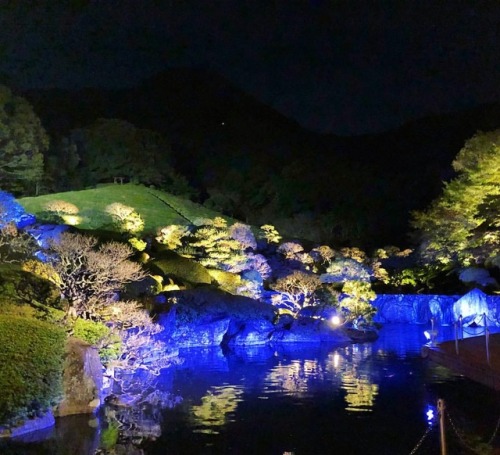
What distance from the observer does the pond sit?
27.3 ft

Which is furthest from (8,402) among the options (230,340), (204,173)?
(204,173)

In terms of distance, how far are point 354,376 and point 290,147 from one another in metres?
52.0

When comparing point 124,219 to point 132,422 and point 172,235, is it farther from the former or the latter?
point 132,422

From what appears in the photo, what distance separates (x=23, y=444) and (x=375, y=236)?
42289 millimetres

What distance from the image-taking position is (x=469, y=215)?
29.2 meters

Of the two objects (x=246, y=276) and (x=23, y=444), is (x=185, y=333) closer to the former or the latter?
(x=246, y=276)

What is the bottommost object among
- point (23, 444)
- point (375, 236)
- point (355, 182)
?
point (23, 444)

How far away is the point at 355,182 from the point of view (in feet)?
168

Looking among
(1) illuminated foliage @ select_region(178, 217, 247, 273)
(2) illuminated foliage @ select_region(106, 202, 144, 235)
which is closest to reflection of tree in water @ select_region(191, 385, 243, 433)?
(1) illuminated foliage @ select_region(178, 217, 247, 273)

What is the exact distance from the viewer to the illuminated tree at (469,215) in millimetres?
25297

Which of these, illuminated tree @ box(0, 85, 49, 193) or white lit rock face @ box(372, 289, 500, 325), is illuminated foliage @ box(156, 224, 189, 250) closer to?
illuminated tree @ box(0, 85, 49, 193)

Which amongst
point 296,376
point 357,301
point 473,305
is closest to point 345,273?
point 357,301

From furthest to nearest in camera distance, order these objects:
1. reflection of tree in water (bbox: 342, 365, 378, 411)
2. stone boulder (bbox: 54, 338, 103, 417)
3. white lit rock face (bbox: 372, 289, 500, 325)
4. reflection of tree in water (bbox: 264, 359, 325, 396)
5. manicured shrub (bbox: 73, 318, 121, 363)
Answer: white lit rock face (bbox: 372, 289, 500, 325) → reflection of tree in water (bbox: 264, 359, 325, 396) → manicured shrub (bbox: 73, 318, 121, 363) → reflection of tree in water (bbox: 342, 365, 378, 411) → stone boulder (bbox: 54, 338, 103, 417)

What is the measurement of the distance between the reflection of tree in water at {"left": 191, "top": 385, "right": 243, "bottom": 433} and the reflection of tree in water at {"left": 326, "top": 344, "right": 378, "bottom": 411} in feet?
7.72
